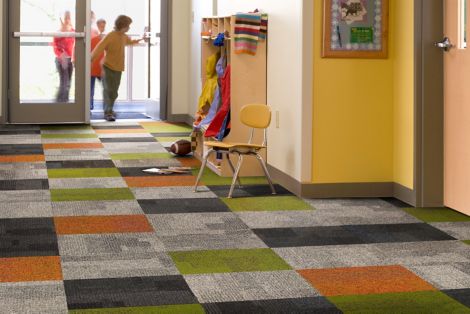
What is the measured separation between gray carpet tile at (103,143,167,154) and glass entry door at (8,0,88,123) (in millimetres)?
2120

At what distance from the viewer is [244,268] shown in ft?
15.1

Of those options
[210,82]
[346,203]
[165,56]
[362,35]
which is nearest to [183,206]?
[346,203]

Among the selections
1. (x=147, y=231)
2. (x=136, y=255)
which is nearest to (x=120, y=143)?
(x=147, y=231)

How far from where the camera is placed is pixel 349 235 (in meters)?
5.42

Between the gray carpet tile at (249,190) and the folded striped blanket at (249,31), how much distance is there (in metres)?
1.10

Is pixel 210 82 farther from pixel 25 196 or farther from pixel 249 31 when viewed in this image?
pixel 25 196

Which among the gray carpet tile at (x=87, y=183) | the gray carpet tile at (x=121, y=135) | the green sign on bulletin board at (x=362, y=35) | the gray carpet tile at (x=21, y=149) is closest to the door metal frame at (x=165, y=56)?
the gray carpet tile at (x=121, y=135)

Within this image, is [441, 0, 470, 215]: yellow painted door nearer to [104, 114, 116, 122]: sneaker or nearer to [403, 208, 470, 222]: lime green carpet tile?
[403, 208, 470, 222]: lime green carpet tile

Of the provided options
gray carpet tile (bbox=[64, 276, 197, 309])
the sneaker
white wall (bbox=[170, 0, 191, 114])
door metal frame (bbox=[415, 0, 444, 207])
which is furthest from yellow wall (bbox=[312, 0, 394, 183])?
the sneaker

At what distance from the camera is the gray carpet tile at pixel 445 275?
4344 mm

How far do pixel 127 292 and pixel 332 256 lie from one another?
4.00ft

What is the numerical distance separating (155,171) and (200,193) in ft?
3.50

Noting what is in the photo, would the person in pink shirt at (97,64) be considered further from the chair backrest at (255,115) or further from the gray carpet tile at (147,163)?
the chair backrest at (255,115)

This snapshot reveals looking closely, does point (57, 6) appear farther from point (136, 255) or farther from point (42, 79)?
point (136, 255)
